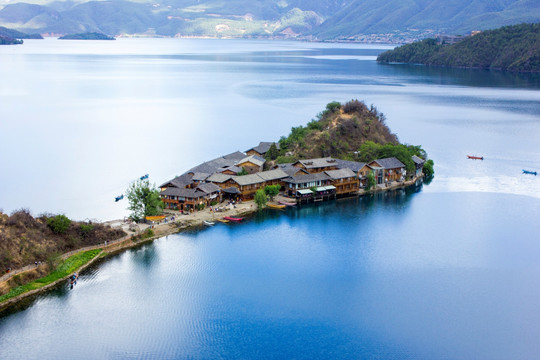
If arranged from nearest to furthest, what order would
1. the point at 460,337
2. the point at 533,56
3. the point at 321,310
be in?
the point at 460,337, the point at 321,310, the point at 533,56

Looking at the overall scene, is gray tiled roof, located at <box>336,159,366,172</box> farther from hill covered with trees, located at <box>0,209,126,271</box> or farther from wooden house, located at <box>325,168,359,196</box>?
hill covered with trees, located at <box>0,209,126,271</box>

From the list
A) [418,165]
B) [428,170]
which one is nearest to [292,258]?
[418,165]

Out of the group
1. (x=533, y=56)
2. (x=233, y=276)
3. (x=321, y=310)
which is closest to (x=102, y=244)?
(x=233, y=276)

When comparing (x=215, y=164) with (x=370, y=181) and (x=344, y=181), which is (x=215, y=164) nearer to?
(x=344, y=181)

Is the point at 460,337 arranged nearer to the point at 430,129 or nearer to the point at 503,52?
the point at 430,129

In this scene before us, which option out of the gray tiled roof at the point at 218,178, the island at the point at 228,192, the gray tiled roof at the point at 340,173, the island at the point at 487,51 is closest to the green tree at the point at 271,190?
the island at the point at 228,192

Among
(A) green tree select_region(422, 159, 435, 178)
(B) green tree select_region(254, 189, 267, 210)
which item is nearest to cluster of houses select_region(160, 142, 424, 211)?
(B) green tree select_region(254, 189, 267, 210)
